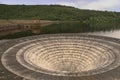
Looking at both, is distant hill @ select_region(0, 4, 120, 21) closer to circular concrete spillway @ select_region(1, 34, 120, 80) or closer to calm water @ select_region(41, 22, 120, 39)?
calm water @ select_region(41, 22, 120, 39)

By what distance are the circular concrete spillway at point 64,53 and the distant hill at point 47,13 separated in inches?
1476

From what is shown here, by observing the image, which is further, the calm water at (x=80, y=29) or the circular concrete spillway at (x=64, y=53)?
the calm water at (x=80, y=29)

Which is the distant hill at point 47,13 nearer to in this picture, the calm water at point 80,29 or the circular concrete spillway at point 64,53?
Result: the calm water at point 80,29

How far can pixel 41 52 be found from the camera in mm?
36969

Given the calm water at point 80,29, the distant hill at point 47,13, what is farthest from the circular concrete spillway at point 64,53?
the distant hill at point 47,13

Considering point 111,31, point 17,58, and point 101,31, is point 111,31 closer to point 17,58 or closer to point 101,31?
point 101,31

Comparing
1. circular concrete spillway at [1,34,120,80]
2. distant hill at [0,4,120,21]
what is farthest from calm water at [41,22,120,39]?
circular concrete spillway at [1,34,120,80]

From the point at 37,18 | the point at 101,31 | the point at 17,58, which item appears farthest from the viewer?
the point at 37,18

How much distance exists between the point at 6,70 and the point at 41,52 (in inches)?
380

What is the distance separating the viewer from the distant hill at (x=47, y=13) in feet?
255

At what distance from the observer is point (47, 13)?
267ft

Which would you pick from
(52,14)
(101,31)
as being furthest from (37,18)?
(101,31)

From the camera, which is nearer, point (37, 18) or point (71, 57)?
point (71, 57)

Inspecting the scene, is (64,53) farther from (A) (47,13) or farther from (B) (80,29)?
(A) (47,13)
